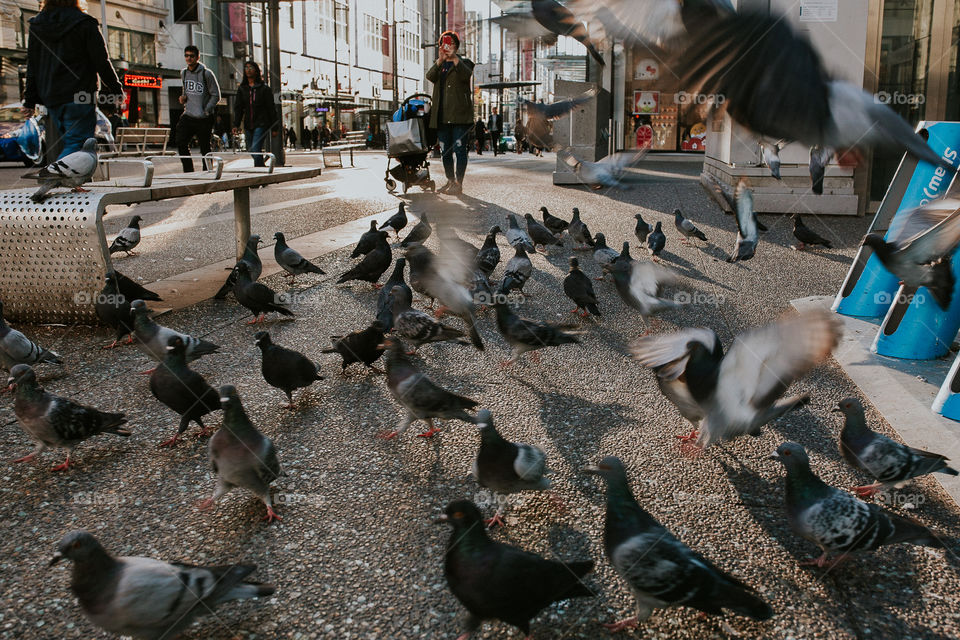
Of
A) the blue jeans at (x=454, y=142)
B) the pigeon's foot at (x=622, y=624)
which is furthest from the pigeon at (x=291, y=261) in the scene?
the blue jeans at (x=454, y=142)

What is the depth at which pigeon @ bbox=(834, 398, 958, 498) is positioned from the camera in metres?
3.22

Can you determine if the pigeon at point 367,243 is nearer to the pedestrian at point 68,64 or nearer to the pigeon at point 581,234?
the pigeon at point 581,234

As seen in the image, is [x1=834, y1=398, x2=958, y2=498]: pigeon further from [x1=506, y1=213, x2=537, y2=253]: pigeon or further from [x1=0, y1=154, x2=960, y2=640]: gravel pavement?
[x1=506, y1=213, x2=537, y2=253]: pigeon

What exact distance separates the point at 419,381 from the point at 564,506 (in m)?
1.06

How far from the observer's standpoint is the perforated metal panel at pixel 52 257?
5.50 meters

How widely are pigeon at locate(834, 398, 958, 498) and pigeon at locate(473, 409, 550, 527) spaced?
138 centimetres

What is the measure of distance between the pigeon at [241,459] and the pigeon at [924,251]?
3.61m

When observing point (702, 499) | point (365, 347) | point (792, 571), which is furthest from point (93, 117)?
point (792, 571)

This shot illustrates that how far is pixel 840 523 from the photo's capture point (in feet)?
9.02

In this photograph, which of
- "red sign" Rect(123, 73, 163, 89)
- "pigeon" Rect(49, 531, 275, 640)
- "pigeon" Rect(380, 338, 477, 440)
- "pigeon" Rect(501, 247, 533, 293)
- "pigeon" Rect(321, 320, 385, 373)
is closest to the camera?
"pigeon" Rect(49, 531, 275, 640)

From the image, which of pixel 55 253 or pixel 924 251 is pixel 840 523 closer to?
pixel 924 251

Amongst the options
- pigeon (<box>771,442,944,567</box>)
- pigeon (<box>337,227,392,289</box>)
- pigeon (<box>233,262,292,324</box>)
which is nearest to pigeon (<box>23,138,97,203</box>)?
pigeon (<box>233,262,292,324</box>)

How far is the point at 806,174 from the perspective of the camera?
11594 millimetres

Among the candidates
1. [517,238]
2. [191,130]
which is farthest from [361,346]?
[191,130]
